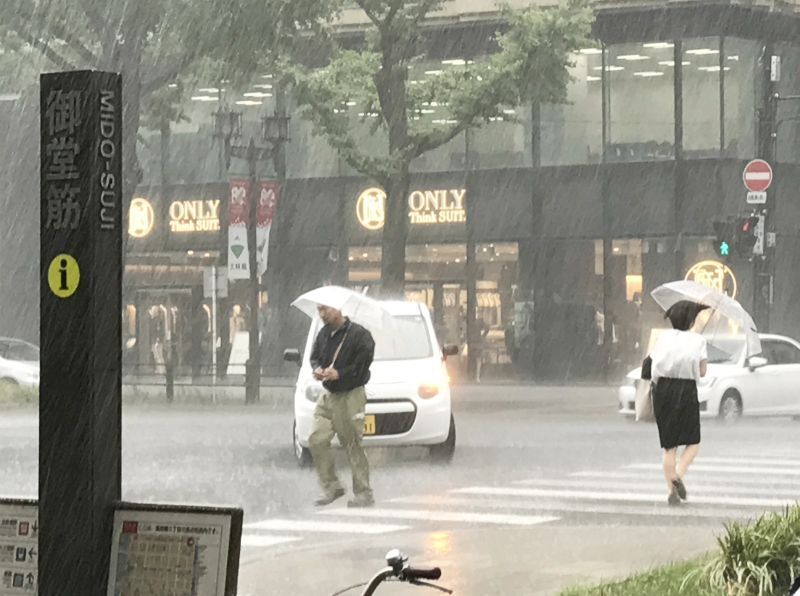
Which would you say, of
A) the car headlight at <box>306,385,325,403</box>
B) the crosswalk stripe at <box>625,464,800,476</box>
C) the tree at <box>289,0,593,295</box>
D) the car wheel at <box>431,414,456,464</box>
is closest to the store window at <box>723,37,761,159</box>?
the tree at <box>289,0,593,295</box>

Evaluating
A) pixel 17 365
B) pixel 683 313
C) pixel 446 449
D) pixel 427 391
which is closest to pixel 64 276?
pixel 683 313

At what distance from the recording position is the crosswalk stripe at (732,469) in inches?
762

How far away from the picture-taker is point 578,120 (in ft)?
139

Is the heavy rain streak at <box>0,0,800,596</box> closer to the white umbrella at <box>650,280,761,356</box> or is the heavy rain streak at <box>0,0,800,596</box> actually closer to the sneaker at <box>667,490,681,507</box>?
the white umbrella at <box>650,280,761,356</box>

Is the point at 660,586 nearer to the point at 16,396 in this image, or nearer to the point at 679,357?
the point at 679,357

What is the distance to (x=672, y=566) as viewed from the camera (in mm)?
10953

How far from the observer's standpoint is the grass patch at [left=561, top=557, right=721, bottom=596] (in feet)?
31.7

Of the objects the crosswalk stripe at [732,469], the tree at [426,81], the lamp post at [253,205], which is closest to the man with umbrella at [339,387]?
the crosswalk stripe at [732,469]

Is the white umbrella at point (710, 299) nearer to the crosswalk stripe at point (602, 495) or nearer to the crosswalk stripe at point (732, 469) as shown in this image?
the crosswalk stripe at point (602, 495)

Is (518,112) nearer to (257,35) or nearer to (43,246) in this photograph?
(257,35)

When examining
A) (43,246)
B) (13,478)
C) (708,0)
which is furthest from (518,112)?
(43,246)

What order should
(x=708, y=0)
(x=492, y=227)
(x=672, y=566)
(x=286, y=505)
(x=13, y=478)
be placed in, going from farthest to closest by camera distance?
(x=492, y=227) → (x=708, y=0) → (x=13, y=478) → (x=286, y=505) → (x=672, y=566)

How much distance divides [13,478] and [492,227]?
24.3 m

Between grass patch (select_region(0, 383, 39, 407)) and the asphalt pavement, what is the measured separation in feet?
5.20
